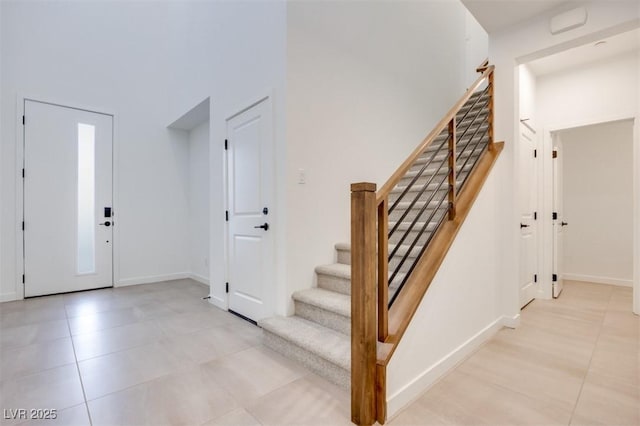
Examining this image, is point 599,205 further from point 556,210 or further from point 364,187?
point 364,187

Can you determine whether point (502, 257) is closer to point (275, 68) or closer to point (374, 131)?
point (374, 131)

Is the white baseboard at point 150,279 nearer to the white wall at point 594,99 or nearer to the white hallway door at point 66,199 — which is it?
the white hallway door at point 66,199

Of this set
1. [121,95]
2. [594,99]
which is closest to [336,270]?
[594,99]

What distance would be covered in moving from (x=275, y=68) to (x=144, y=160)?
127 inches

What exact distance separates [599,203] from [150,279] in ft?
23.2

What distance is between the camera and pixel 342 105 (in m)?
3.03

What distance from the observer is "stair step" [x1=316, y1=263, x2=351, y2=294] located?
2.50 metres

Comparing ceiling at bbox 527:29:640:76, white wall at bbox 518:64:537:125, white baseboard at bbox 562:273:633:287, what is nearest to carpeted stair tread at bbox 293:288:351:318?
white wall at bbox 518:64:537:125

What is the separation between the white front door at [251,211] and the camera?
276 centimetres

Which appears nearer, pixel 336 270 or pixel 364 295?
pixel 364 295

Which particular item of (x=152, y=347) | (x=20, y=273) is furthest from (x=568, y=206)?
(x=20, y=273)

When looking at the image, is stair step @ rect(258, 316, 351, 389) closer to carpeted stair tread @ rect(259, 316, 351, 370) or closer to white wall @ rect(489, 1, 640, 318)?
carpeted stair tread @ rect(259, 316, 351, 370)

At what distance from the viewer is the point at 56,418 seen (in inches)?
61.6

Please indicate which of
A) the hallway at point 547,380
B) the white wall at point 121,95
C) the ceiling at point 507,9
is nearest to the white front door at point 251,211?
the hallway at point 547,380
